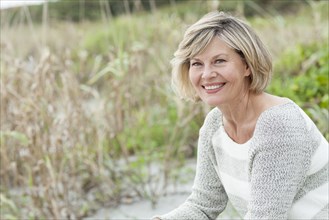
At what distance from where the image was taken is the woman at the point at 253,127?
1811 millimetres

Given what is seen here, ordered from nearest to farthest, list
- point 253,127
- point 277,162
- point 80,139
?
point 277,162, point 253,127, point 80,139

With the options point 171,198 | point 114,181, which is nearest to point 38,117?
point 114,181

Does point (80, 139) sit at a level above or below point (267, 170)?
below

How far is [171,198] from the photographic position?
3271 mm

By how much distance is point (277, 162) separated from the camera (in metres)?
1.80

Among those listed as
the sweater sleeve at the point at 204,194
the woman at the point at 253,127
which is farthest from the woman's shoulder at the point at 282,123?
the sweater sleeve at the point at 204,194

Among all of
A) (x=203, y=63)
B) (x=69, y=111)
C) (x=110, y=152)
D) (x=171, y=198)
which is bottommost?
(x=171, y=198)

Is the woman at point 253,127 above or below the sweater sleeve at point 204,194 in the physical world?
above

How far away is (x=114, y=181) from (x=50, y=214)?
45 centimetres

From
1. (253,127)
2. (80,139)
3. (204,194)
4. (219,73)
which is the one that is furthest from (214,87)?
(80,139)

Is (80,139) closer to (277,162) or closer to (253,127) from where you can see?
(253,127)

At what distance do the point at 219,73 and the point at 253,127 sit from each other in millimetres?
204

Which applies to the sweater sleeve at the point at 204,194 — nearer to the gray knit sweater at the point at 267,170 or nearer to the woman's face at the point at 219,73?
the gray knit sweater at the point at 267,170

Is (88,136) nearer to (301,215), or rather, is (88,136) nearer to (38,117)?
(38,117)
